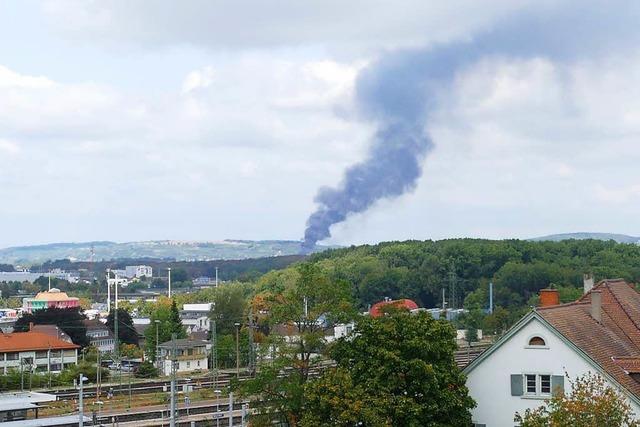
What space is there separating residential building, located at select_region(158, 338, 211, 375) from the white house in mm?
60619

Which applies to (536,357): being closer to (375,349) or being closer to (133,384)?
(375,349)

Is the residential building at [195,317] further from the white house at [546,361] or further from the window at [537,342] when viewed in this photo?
the window at [537,342]

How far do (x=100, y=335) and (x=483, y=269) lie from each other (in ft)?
222

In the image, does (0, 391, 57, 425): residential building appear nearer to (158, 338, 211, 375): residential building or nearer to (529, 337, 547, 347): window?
(158, 338, 211, 375): residential building

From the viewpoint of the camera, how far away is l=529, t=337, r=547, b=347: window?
31.0 meters

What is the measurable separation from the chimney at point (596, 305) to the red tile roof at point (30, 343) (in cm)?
6600

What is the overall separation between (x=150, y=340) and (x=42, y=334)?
12218mm

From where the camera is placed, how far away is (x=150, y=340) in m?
100

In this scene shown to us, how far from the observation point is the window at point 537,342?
31.0m

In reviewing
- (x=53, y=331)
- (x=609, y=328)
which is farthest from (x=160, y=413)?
(x=53, y=331)

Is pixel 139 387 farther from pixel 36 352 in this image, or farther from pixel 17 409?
pixel 17 409

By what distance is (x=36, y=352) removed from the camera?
89.5m

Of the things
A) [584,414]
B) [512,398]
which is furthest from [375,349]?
[584,414]

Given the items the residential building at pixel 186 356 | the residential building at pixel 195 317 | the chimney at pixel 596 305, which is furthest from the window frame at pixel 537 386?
the residential building at pixel 195 317
